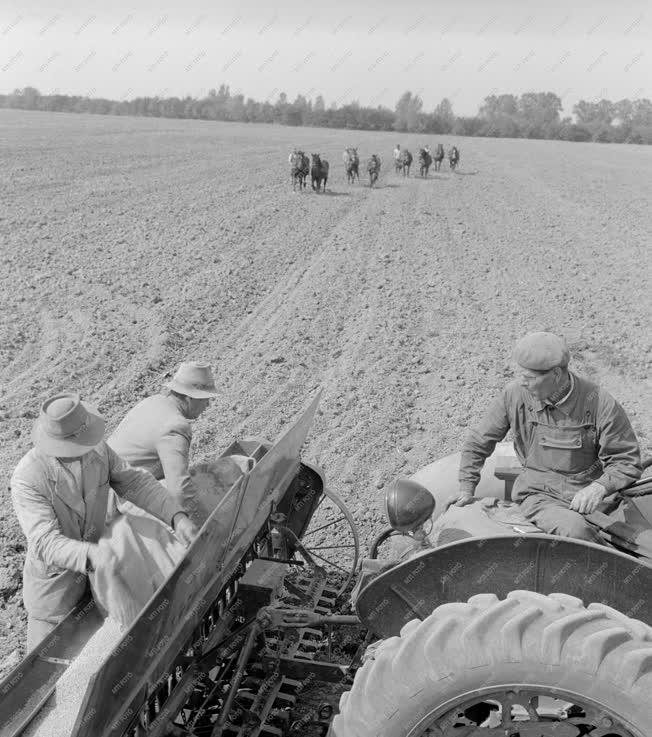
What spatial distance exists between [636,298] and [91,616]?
1014cm

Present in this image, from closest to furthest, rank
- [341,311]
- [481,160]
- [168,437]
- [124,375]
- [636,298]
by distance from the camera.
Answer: [168,437], [124,375], [341,311], [636,298], [481,160]

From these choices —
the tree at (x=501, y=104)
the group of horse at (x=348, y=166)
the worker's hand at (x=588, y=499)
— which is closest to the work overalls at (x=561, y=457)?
the worker's hand at (x=588, y=499)

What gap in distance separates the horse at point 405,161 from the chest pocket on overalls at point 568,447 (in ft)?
88.2

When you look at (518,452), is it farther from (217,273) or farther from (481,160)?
(481,160)

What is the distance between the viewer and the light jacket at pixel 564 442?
392 centimetres

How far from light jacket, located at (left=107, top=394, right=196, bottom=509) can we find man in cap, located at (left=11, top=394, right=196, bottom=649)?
39cm

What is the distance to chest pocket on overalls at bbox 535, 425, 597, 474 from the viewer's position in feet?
13.3

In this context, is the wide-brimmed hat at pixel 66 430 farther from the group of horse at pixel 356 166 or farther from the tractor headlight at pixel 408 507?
the group of horse at pixel 356 166

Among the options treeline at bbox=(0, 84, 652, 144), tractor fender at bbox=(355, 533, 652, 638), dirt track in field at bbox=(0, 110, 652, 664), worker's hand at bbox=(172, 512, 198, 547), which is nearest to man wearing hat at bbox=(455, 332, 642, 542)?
tractor fender at bbox=(355, 533, 652, 638)

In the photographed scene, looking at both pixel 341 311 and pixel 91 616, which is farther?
pixel 341 311

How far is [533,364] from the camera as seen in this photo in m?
3.91

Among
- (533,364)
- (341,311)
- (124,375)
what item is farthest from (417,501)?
(341,311)

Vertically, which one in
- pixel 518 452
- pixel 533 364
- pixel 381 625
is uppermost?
pixel 533 364

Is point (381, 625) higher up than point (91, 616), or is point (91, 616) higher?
point (381, 625)
